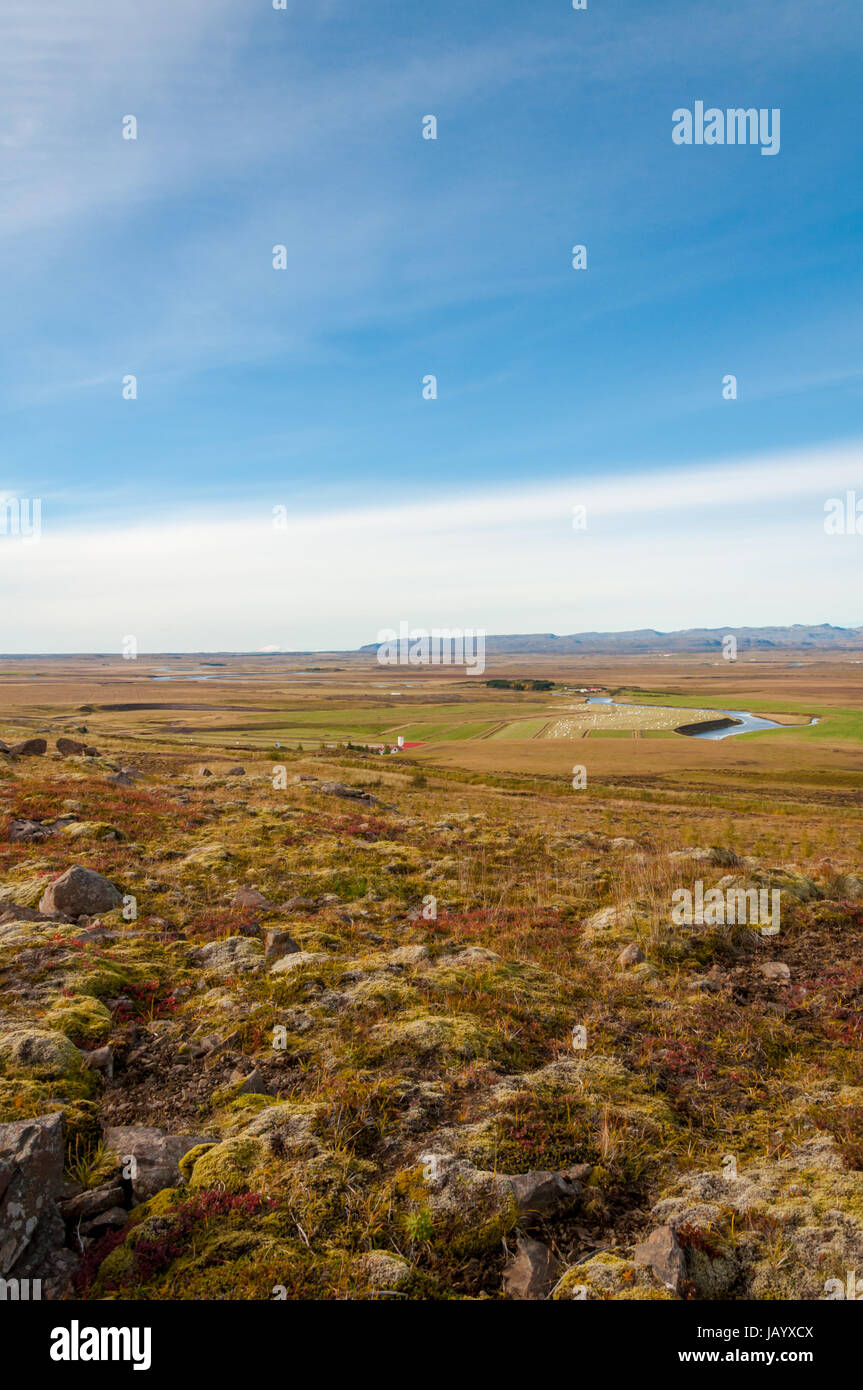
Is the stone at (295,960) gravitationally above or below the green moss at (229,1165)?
below

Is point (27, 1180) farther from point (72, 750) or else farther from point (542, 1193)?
point (72, 750)

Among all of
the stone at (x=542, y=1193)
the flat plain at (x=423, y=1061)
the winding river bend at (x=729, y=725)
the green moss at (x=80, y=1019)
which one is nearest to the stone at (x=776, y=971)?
the flat plain at (x=423, y=1061)

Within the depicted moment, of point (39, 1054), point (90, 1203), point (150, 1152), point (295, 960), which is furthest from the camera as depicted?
point (295, 960)

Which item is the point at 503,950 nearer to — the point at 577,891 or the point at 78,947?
the point at 577,891

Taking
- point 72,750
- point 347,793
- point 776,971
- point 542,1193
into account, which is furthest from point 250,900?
point 72,750

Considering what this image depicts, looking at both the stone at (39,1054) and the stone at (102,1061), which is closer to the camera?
the stone at (39,1054)

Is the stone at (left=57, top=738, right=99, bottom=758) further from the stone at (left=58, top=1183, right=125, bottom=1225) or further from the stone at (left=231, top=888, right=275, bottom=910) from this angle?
the stone at (left=58, top=1183, right=125, bottom=1225)

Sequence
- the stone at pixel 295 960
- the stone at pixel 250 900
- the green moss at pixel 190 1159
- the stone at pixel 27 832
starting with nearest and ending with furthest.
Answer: the green moss at pixel 190 1159, the stone at pixel 295 960, the stone at pixel 250 900, the stone at pixel 27 832

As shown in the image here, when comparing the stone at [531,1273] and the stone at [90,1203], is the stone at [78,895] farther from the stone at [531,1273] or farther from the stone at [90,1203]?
the stone at [531,1273]
